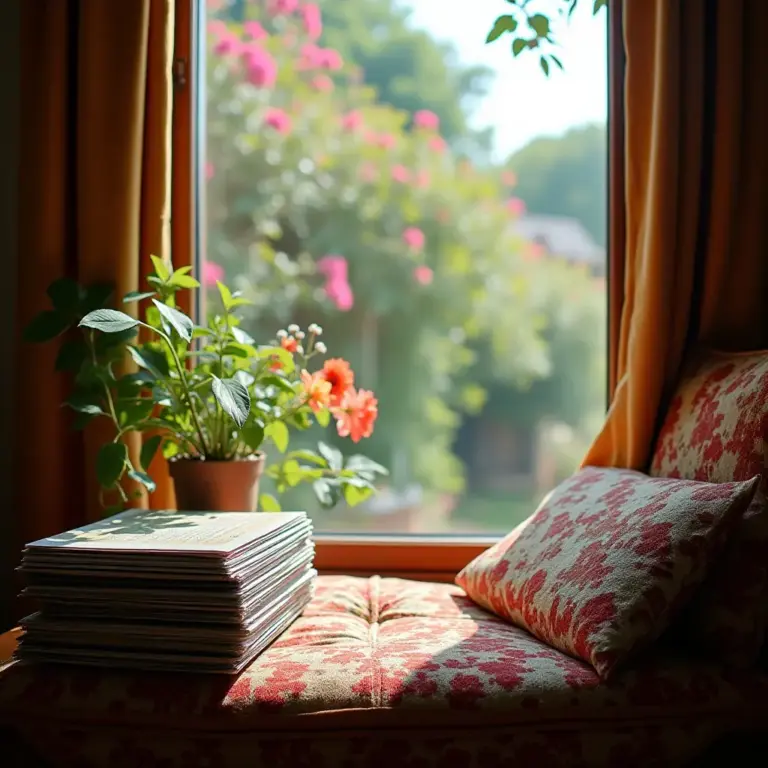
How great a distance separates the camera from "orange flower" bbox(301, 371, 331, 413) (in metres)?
1.64

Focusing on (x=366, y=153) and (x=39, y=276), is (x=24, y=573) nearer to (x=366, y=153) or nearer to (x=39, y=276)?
(x=39, y=276)

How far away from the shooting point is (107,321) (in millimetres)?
1370

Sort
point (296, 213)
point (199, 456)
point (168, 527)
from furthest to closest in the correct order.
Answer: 1. point (296, 213)
2. point (199, 456)
3. point (168, 527)

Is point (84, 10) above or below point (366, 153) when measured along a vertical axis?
above

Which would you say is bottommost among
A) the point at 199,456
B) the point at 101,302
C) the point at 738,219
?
the point at 199,456

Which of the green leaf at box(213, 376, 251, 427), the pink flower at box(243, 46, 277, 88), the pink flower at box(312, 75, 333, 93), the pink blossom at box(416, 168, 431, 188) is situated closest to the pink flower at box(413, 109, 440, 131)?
the pink blossom at box(416, 168, 431, 188)

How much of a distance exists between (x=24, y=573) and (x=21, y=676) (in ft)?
0.48

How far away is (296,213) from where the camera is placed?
6.71 feet

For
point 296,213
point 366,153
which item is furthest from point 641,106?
point 296,213

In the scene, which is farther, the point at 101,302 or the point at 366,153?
the point at 366,153

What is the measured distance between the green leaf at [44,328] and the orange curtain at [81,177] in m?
0.14

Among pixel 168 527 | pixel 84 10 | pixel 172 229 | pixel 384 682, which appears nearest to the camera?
pixel 384 682

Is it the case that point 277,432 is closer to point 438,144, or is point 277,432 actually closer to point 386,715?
point 386,715

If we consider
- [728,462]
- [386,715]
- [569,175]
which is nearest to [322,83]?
[569,175]
